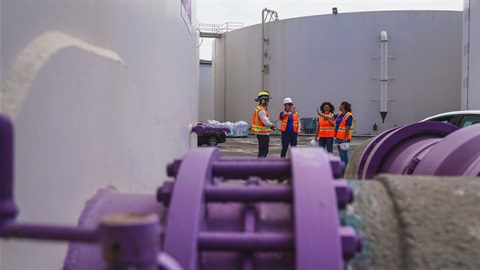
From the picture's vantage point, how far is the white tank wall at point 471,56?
13859 mm

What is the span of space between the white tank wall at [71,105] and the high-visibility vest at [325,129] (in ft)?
22.4

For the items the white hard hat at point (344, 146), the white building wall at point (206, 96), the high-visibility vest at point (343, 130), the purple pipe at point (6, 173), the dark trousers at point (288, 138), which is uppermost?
the white building wall at point (206, 96)

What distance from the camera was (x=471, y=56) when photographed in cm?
1445

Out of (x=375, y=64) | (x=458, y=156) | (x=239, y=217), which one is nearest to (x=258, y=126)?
(x=458, y=156)

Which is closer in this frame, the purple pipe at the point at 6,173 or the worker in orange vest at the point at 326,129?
the purple pipe at the point at 6,173

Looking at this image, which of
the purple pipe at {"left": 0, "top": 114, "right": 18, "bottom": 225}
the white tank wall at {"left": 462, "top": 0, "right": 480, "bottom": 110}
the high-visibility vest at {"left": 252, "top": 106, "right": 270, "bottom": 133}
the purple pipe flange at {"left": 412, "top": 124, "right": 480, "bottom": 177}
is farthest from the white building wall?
the purple pipe at {"left": 0, "top": 114, "right": 18, "bottom": 225}

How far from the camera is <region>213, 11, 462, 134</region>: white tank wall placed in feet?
73.6

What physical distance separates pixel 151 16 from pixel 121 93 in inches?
34.8

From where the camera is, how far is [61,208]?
1451mm

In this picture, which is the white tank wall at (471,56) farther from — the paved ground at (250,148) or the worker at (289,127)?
the worker at (289,127)

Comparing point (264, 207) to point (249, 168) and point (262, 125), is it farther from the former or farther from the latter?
point (262, 125)

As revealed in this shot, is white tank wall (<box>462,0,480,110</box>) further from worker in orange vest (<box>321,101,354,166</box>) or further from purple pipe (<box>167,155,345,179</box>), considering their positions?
purple pipe (<box>167,155,345,179</box>)

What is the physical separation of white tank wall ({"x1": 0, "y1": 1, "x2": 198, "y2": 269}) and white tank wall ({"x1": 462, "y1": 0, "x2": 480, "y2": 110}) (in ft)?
44.3

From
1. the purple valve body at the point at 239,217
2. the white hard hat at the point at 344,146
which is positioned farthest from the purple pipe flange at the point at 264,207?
the white hard hat at the point at 344,146
